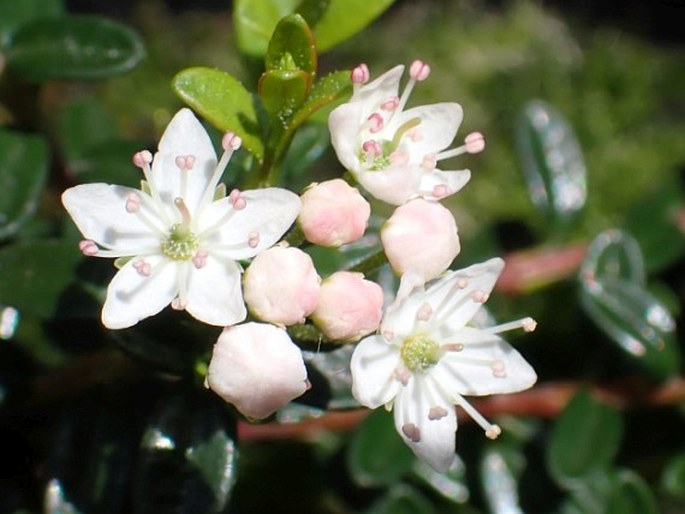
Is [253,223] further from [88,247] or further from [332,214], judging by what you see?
[88,247]

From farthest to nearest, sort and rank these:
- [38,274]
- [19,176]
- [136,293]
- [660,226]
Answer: [660,226]
[19,176]
[38,274]
[136,293]

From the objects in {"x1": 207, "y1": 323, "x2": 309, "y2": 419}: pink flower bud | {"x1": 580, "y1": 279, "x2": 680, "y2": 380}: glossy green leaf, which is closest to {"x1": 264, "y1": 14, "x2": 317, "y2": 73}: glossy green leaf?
{"x1": 207, "y1": 323, "x2": 309, "y2": 419}: pink flower bud

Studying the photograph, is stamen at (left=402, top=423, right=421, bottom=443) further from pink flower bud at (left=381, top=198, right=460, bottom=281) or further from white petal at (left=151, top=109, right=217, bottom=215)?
white petal at (left=151, top=109, right=217, bottom=215)

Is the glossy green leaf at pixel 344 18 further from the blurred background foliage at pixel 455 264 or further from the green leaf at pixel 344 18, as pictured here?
the blurred background foliage at pixel 455 264

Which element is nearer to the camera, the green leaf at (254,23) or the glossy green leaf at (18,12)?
the green leaf at (254,23)

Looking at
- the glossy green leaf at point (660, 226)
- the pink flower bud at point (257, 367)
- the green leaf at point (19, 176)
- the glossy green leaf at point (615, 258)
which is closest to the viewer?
the pink flower bud at point (257, 367)

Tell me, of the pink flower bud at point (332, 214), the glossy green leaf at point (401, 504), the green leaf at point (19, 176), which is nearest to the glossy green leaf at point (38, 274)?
the green leaf at point (19, 176)

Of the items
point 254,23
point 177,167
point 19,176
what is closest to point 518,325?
point 177,167

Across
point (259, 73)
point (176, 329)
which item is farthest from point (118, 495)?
point (259, 73)
